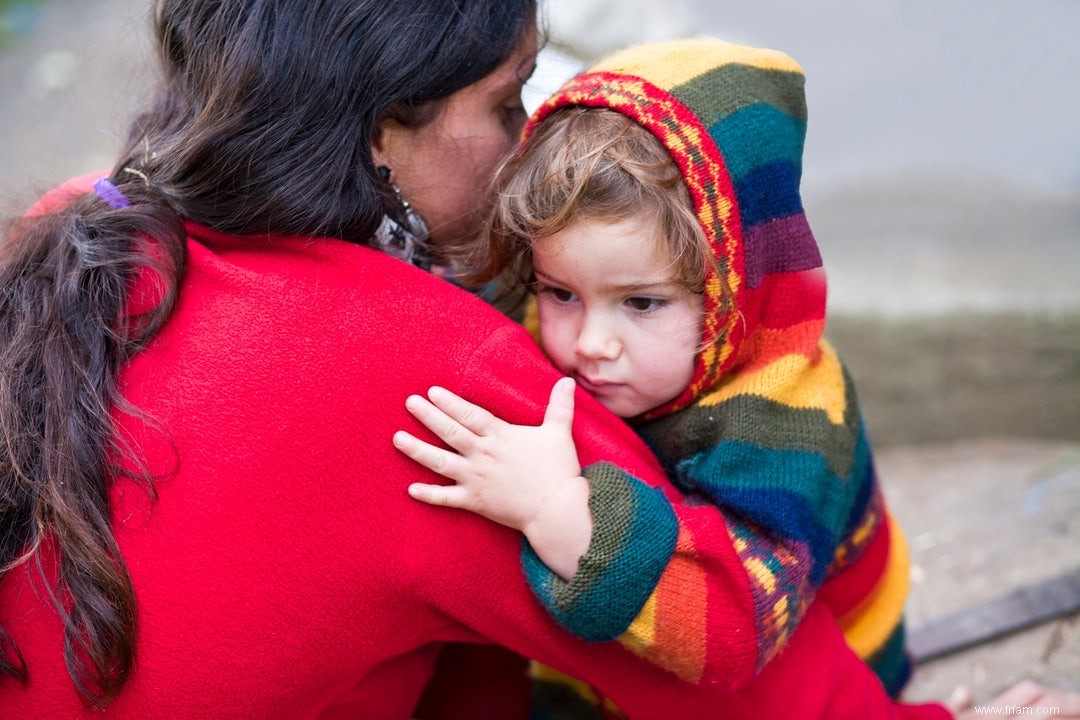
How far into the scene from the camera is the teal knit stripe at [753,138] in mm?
1443

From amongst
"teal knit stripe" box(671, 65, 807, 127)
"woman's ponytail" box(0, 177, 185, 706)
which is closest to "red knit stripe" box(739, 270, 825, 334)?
"teal knit stripe" box(671, 65, 807, 127)

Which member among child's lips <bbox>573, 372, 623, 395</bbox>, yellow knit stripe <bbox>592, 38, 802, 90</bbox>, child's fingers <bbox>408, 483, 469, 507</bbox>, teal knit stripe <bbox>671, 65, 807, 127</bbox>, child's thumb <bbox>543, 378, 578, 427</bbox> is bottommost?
child's lips <bbox>573, 372, 623, 395</bbox>

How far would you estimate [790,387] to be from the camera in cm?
151

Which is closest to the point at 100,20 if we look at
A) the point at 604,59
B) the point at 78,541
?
the point at 604,59

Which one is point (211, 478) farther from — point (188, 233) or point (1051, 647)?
point (1051, 647)

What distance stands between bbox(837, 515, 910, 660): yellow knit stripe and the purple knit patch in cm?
69

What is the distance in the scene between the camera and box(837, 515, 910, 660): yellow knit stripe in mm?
1870

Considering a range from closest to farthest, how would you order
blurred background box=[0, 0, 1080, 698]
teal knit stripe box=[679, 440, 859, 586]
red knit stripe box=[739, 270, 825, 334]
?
teal knit stripe box=[679, 440, 859, 586] → red knit stripe box=[739, 270, 825, 334] → blurred background box=[0, 0, 1080, 698]

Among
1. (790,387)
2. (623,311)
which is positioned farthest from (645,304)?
(790,387)

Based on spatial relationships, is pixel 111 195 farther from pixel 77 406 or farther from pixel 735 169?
pixel 735 169

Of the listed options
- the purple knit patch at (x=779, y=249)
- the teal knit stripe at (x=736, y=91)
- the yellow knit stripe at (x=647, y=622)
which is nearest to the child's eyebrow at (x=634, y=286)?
the purple knit patch at (x=779, y=249)

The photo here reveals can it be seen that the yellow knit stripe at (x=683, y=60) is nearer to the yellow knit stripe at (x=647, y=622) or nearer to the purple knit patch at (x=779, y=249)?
the purple knit patch at (x=779, y=249)

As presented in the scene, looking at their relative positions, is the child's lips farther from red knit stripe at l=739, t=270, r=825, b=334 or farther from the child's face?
red knit stripe at l=739, t=270, r=825, b=334

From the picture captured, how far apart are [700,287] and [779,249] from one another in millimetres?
142
